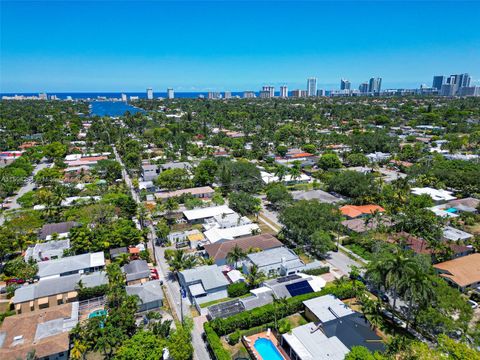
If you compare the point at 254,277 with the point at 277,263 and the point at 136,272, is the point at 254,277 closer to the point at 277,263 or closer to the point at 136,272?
the point at 277,263

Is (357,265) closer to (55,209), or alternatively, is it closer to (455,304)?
(455,304)

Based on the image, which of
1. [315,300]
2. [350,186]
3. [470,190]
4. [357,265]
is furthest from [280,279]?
[470,190]

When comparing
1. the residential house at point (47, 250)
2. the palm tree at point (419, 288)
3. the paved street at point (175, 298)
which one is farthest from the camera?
the residential house at point (47, 250)

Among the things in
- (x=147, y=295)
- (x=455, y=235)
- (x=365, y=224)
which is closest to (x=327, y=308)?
(x=147, y=295)

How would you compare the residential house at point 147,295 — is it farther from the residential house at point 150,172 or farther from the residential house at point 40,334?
the residential house at point 150,172

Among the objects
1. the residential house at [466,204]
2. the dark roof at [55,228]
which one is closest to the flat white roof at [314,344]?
the dark roof at [55,228]

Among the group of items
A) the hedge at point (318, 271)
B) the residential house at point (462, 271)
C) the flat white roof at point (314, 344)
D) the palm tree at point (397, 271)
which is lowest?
the hedge at point (318, 271)

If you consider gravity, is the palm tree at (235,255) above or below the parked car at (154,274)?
above

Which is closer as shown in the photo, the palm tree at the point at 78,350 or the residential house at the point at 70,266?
the palm tree at the point at 78,350
